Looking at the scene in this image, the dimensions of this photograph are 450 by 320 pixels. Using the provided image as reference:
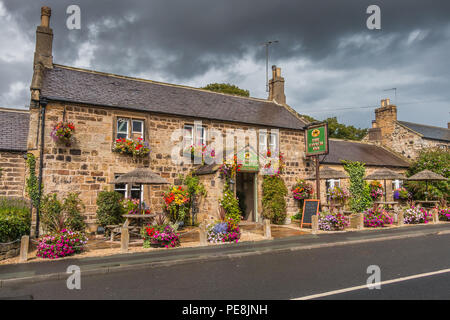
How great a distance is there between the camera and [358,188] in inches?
822

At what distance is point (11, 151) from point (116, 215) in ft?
21.1

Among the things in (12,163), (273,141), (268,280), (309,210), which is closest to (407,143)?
(273,141)

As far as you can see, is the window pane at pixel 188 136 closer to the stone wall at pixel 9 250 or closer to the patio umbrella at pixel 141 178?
the patio umbrella at pixel 141 178

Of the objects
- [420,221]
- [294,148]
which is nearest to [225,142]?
[294,148]

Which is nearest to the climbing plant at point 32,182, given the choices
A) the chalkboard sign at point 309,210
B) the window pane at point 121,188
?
the window pane at point 121,188

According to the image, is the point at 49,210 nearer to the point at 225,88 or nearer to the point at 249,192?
the point at 249,192

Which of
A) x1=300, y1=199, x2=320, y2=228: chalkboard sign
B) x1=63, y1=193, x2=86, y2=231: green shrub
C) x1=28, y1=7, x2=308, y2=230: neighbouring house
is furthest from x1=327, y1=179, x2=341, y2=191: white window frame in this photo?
x1=63, y1=193, x2=86, y2=231: green shrub

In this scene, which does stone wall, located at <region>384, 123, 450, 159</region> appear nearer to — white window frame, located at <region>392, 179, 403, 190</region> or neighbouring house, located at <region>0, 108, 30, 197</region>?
white window frame, located at <region>392, 179, 403, 190</region>

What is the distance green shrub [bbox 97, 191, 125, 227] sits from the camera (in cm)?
1260

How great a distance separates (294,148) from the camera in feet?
60.3

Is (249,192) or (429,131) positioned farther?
(429,131)

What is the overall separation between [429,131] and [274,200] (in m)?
20.4

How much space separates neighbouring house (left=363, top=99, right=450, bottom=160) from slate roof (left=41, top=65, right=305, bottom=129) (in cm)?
1282
